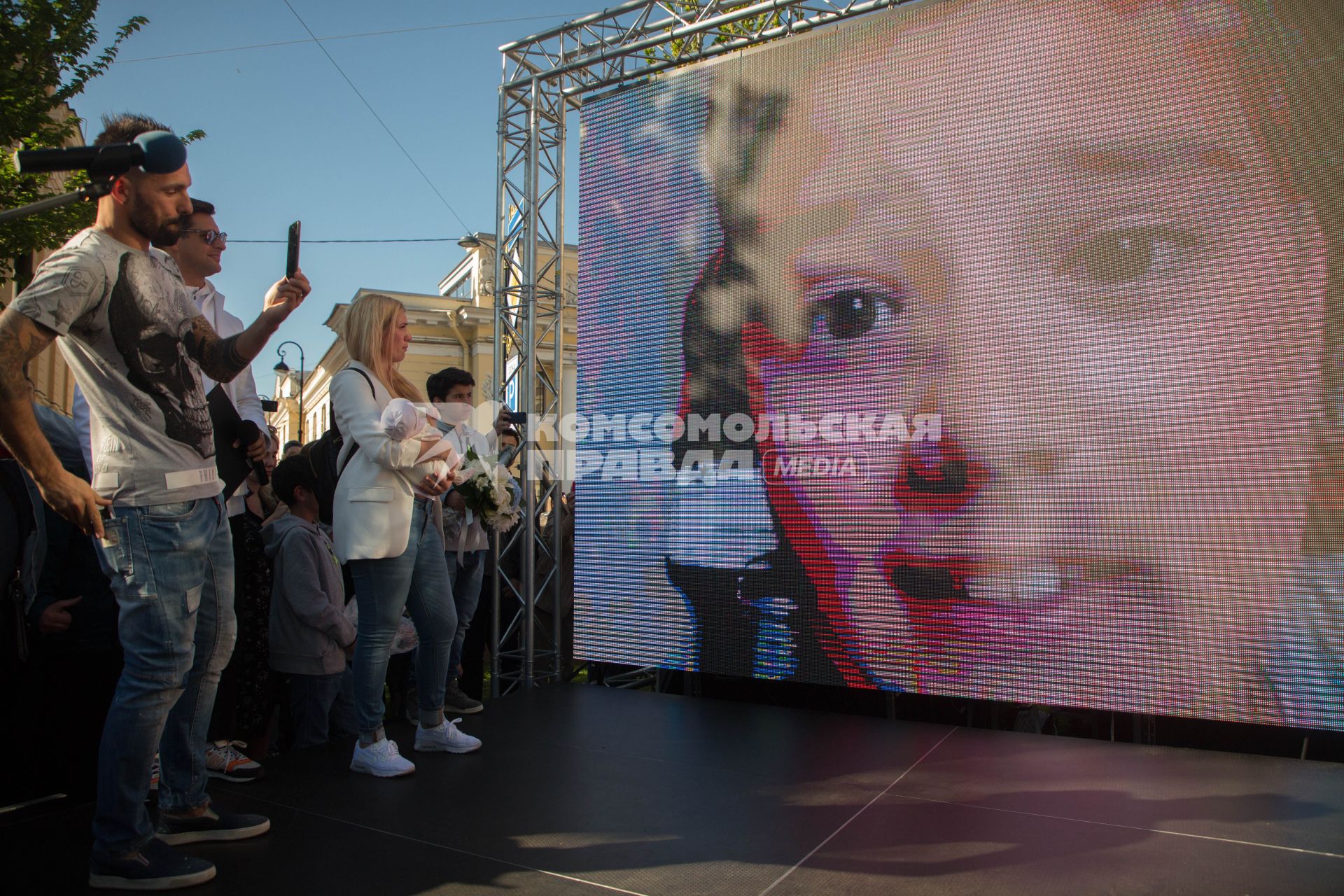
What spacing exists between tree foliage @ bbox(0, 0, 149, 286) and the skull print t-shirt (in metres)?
4.61

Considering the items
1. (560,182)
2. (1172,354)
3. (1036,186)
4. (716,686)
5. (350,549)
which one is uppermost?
(560,182)

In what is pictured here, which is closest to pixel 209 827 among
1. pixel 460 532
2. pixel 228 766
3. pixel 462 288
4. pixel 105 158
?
pixel 228 766

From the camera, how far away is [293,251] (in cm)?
225

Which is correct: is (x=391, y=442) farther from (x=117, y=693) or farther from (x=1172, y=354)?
(x=1172, y=354)

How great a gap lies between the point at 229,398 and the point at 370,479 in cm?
50

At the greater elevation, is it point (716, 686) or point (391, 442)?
point (391, 442)

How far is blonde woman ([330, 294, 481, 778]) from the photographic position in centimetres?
289

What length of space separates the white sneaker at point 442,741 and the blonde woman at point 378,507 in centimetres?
24

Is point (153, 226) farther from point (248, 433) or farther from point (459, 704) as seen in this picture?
point (459, 704)

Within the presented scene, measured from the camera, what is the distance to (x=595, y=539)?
4.91m

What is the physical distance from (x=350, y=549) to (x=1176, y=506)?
10.1 ft

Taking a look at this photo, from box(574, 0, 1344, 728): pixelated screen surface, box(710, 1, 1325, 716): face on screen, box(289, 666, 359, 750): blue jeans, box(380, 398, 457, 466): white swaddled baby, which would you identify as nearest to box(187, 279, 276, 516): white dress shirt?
box(380, 398, 457, 466): white swaddled baby

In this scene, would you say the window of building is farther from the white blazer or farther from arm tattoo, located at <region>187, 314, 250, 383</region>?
arm tattoo, located at <region>187, 314, 250, 383</region>

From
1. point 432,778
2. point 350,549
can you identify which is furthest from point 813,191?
point 432,778
